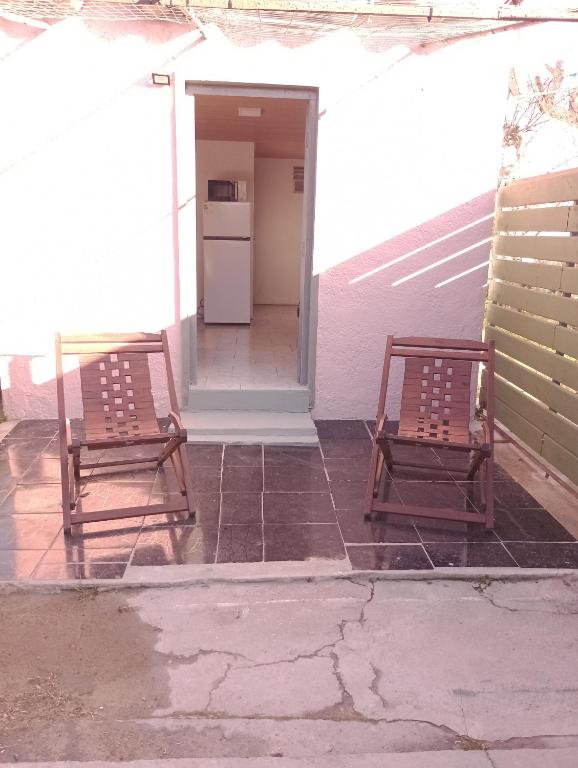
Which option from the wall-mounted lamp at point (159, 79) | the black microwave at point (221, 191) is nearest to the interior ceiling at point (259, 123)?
the black microwave at point (221, 191)

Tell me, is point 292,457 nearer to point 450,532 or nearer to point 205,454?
point 205,454

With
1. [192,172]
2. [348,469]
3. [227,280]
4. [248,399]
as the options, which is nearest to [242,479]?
[348,469]

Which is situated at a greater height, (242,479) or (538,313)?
(538,313)

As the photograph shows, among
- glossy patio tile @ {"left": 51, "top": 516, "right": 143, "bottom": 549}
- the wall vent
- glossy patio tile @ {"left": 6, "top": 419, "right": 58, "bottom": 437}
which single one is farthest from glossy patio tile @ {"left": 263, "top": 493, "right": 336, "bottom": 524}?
the wall vent

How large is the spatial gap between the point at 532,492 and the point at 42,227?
4.03 m

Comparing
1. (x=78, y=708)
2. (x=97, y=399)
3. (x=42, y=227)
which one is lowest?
(x=78, y=708)

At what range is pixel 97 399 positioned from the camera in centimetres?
369

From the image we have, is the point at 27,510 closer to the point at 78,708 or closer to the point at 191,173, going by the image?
the point at 78,708

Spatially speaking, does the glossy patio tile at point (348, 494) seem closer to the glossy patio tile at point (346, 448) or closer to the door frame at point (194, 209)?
the glossy patio tile at point (346, 448)

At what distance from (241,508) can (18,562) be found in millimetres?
1233

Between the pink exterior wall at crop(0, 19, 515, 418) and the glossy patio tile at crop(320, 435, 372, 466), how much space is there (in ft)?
1.73

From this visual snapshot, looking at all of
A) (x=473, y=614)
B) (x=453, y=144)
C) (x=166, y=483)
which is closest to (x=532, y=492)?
(x=473, y=614)

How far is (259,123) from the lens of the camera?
8.18 metres

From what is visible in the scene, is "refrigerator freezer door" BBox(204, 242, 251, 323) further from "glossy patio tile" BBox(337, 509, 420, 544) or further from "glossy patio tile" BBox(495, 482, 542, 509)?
"glossy patio tile" BBox(337, 509, 420, 544)
